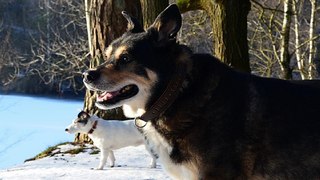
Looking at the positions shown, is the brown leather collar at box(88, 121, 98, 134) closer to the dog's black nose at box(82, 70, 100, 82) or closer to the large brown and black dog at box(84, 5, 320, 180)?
the large brown and black dog at box(84, 5, 320, 180)

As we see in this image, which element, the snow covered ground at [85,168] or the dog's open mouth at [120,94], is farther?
the snow covered ground at [85,168]

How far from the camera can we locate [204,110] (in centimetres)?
465

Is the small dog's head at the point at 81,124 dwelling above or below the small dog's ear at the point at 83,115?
below

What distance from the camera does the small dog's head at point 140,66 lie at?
15.1 ft

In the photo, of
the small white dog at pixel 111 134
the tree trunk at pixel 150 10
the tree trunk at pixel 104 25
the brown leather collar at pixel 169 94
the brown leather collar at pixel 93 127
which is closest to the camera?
the brown leather collar at pixel 169 94

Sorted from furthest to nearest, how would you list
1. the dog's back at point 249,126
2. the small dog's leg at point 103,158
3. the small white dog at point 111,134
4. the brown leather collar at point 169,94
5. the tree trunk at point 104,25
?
the tree trunk at point 104,25
the small white dog at point 111,134
the small dog's leg at point 103,158
the brown leather collar at point 169,94
the dog's back at point 249,126

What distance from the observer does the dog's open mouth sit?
4.68 metres

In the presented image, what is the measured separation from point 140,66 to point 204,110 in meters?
0.62

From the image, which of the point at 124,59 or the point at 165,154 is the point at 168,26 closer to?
the point at 124,59

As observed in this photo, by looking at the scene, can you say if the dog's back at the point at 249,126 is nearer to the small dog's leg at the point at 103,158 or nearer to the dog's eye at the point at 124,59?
the dog's eye at the point at 124,59

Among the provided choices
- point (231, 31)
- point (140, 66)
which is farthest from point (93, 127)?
point (140, 66)

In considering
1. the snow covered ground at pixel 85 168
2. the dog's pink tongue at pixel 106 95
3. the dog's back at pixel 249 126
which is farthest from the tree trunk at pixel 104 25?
the dog's back at pixel 249 126

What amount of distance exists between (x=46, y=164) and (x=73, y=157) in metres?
0.71

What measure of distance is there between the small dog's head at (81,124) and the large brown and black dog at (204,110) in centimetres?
565
